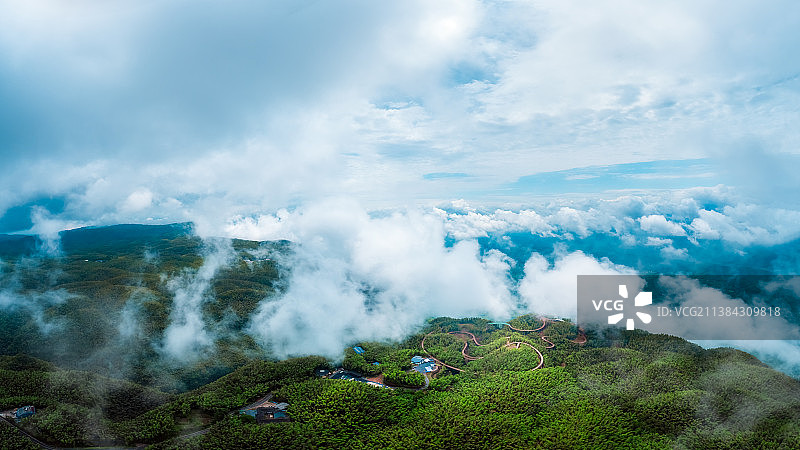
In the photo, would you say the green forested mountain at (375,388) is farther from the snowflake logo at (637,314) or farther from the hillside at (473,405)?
the snowflake logo at (637,314)

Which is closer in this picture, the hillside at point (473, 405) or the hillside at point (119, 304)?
the hillside at point (473, 405)

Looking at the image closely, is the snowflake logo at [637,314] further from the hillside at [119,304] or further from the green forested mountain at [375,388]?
the hillside at [119,304]

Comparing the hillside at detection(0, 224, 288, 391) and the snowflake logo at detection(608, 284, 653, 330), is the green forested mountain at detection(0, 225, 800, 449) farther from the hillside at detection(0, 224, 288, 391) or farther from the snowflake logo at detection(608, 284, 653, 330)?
the snowflake logo at detection(608, 284, 653, 330)

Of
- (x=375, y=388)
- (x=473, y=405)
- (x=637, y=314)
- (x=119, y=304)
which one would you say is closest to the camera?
(x=473, y=405)

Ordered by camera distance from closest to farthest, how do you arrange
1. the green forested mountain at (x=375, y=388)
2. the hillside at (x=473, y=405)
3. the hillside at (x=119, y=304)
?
1. the hillside at (x=473, y=405)
2. the green forested mountain at (x=375, y=388)
3. the hillside at (x=119, y=304)

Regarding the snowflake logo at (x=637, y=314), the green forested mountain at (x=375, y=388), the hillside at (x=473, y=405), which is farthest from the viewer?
the snowflake logo at (x=637, y=314)

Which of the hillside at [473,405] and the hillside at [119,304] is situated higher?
the hillside at [119,304]

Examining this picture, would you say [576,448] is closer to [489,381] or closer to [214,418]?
[489,381]

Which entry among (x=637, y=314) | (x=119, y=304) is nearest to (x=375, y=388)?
(x=119, y=304)

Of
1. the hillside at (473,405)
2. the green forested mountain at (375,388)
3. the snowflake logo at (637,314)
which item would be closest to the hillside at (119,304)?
the green forested mountain at (375,388)

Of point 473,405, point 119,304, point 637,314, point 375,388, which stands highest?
point 119,304

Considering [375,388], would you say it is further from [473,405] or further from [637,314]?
[637,314]
